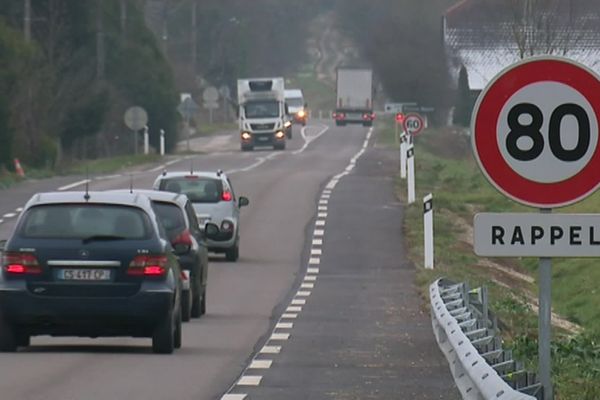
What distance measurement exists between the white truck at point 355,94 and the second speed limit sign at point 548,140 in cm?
9533

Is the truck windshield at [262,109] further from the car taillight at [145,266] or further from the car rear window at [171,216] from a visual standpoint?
the car taillight at [145,266]

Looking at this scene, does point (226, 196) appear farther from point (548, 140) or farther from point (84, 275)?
point (548, 140)

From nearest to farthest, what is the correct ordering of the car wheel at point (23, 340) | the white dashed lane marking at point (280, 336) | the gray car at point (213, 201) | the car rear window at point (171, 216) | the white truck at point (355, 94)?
the car wheel at point (23, 340), the white dashed lane marking at point (280, 336), the car rear window at point (171, 216), the gray car at point (213, 201), the white truck at point (355, 94)

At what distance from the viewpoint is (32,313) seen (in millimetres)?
15789

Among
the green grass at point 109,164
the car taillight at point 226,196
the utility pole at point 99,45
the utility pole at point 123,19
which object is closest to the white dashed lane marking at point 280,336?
the car taillight at point 226,196

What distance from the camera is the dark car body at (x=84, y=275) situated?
51.9ft

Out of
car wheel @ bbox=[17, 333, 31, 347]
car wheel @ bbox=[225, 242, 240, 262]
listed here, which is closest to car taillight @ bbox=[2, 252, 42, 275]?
car wheel @ bbox=[17, 333, 31, 347]

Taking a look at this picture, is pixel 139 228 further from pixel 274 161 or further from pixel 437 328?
pixel 274 161

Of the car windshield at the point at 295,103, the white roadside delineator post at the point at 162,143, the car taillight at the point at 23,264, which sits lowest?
the car windshield at the point at 295,103

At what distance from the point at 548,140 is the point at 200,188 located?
2390 cm

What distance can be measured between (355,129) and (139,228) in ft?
300

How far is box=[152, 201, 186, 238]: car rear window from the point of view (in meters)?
Result: 21.7

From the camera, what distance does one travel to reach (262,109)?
7831cm

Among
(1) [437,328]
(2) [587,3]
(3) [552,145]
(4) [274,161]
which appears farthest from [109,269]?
(4) [274,161]
